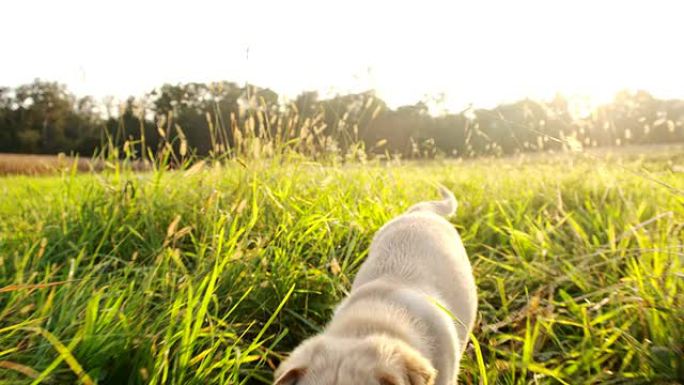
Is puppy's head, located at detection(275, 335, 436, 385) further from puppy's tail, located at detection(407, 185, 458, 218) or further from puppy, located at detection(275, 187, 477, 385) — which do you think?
puppy's tail, located at detection(407, 185, 458, 218)

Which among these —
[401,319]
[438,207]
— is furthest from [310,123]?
[401,319]

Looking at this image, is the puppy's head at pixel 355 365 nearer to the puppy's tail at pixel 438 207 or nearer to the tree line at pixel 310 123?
the tree line at pixel 310 123

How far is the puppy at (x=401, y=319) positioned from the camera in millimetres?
1431

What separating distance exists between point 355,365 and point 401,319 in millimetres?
461

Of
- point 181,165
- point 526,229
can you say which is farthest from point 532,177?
point 181,165

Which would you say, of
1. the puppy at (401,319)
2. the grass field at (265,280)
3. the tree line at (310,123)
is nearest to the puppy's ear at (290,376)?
the puppy at (401,319)

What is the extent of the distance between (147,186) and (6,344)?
5.53 ft

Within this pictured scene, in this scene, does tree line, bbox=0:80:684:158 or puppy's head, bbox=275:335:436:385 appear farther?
tree line, bbox=0:80:684:158

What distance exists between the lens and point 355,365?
1412 mm

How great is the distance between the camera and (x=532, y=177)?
5410 millimetres

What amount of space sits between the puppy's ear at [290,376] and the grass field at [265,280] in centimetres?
36

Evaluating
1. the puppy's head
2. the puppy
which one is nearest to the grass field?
the puppy

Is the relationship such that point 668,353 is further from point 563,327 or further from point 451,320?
point 451,320

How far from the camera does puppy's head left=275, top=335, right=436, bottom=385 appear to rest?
138 centimetres
